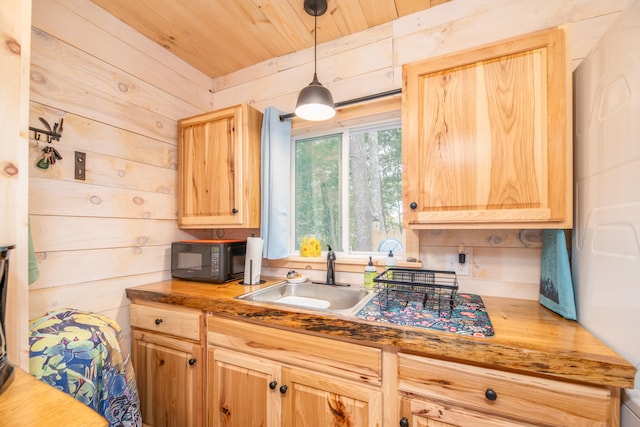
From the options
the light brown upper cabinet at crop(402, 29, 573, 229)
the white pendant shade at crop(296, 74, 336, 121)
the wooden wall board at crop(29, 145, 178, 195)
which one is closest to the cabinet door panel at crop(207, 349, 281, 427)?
the light brown upper cabinet at crop(402, 29, 573, 229)

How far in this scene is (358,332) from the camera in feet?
3.51

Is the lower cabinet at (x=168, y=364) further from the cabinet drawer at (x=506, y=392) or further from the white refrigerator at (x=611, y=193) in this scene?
the white refrigerator at (x=611, y=193)

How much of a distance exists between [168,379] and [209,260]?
26.3 inches

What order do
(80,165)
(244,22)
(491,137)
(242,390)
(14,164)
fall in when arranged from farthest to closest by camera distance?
(244,22) → (80,165) → (242,390) → (491,137) → (14,164)

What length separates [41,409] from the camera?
1.72ft

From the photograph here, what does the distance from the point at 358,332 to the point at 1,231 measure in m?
1.16

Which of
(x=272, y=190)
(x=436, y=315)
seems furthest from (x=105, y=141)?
(x=436, y=315)

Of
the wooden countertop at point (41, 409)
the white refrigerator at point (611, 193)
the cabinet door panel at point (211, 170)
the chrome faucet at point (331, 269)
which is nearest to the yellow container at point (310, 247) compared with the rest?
the chrome faucet at point (331, 269)

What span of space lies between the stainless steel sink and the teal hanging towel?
789mm

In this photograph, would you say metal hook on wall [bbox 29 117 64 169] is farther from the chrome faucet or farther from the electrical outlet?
the electrical outlet

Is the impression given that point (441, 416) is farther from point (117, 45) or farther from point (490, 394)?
point (117, 45)

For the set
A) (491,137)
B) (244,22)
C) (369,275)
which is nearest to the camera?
(491,137)

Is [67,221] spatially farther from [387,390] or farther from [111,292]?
[387,390]

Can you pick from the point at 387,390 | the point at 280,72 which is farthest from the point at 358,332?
the point at 280,72
